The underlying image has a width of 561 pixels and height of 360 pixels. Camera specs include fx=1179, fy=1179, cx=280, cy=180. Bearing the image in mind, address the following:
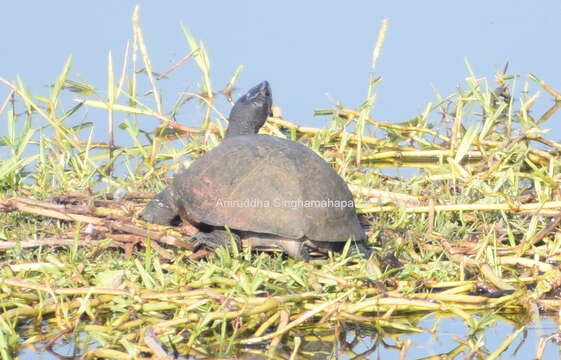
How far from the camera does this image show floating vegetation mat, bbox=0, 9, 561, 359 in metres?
4.19

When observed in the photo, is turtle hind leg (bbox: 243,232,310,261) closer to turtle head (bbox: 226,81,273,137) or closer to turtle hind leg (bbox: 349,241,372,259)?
turtle hind leg (bbox: 349,241,372,259)

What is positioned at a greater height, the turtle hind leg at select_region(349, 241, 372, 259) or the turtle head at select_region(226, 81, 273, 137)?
the turtle head at select_region(226, 81, 273, 137)

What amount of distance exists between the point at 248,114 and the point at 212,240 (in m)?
1.01

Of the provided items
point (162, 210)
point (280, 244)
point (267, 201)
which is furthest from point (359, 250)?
point (162, 210)

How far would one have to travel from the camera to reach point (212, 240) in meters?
4.91

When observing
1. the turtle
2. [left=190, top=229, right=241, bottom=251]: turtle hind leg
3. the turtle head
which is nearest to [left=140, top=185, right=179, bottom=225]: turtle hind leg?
the turtle

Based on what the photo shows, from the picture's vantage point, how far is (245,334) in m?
4.20

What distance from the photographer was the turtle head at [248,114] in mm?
5750

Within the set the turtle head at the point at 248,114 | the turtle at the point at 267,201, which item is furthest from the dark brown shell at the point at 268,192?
the turtle head at the point at 248,114

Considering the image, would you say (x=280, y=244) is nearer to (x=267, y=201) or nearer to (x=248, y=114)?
(x=267, y=201)

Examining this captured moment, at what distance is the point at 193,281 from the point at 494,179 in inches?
81.9

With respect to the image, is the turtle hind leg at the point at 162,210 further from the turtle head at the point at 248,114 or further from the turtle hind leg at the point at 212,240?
the turtle head at the point at 248,114

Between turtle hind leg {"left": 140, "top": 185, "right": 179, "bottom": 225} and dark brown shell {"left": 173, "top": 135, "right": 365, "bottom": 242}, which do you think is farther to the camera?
turtle hind leg {"left": 140, "top": 185, "right": 179, "bottom": 225}

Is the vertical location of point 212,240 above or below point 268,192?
below
